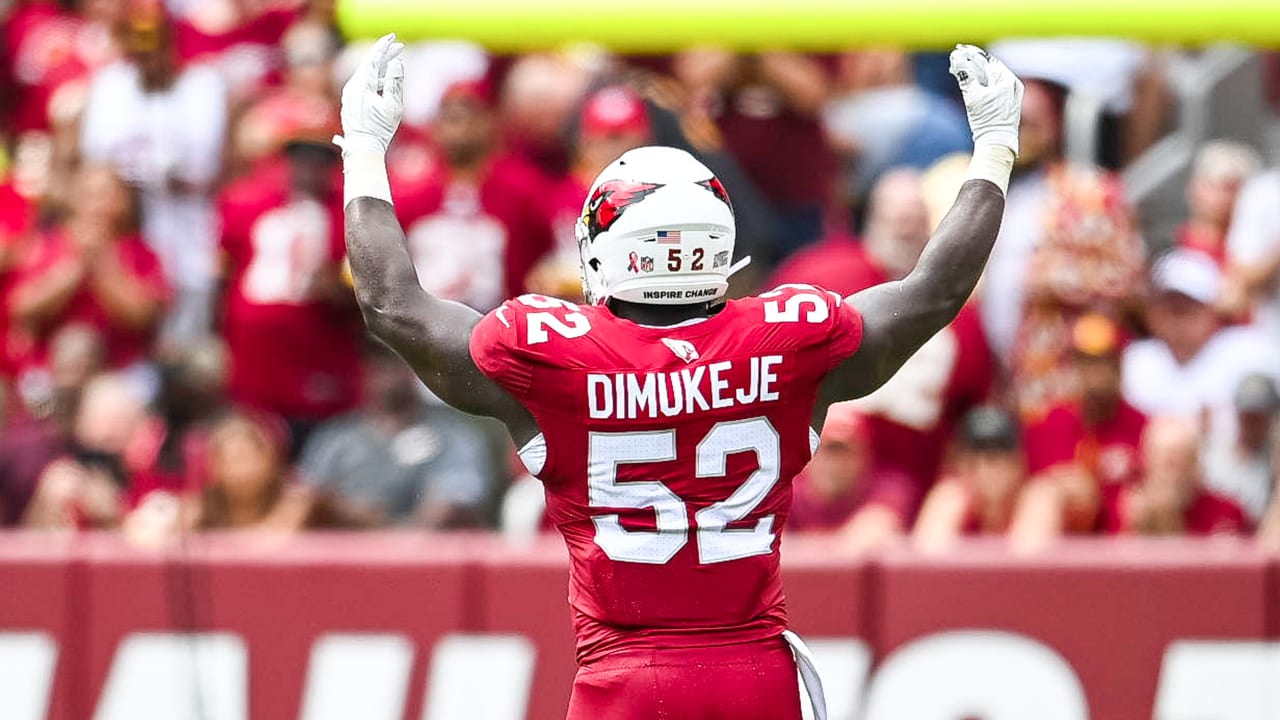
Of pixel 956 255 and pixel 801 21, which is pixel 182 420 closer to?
pixel 801 21

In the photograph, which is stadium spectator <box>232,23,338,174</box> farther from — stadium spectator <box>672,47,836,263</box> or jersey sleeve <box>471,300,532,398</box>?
jersey sleeve <box>471,300,532,398</box>

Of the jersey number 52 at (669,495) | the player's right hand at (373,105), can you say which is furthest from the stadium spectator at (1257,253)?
the player's right hand at (373,105)

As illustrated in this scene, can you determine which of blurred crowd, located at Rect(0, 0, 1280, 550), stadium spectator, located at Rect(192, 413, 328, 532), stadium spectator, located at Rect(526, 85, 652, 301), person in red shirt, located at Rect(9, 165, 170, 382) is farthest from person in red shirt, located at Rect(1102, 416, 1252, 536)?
person in red shirt, located at Rect(9, 165, 170, 382)

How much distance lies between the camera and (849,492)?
730 centimetres

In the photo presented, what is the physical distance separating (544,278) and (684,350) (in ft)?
13.6

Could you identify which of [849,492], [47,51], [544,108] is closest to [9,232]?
[47,51]

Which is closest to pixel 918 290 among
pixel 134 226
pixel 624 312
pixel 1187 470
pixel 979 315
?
pixel 624 312

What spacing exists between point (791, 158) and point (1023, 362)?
129cm

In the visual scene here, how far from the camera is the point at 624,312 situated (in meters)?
4.24

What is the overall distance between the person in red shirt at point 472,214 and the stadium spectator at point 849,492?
64.8 inches

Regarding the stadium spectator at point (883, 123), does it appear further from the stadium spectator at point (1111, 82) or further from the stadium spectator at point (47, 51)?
the stadium spectator at point (47, 51)

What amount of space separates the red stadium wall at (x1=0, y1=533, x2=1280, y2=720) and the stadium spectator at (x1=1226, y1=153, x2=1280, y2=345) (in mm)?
1448

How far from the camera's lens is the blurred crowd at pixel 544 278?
7.44 metres

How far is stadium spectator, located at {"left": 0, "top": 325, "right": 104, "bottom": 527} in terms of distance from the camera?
8.25 meters
